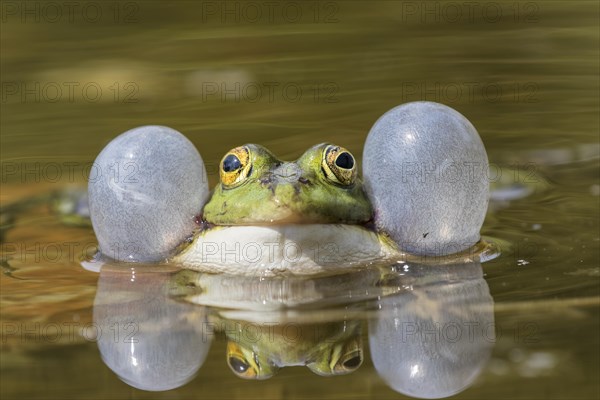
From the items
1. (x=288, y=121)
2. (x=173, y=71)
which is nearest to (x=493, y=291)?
(x=288, y=121)

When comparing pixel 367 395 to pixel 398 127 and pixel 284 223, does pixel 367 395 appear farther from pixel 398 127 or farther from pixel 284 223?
pixel 398 127

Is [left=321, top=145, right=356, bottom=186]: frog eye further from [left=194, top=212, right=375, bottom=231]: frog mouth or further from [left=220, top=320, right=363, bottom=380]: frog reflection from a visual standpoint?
[left=220, top=320, right=363, bottom=380]: frog reflection

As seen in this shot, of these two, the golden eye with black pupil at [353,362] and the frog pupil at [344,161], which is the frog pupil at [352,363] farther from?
the frog pupil at [344,161]

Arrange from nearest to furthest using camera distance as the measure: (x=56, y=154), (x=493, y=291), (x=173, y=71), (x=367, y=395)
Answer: (x=367, y=395) < (x=493, y=291) < (x=56, y=154) < (x=173, y=71)

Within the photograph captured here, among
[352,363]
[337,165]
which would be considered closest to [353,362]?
[352,363]

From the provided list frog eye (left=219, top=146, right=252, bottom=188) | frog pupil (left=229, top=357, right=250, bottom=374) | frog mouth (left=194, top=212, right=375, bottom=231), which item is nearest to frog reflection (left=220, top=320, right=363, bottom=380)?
frog pupil (left=229, top=357, right=250, bottom=374)

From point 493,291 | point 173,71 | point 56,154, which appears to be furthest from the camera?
point 173,71
